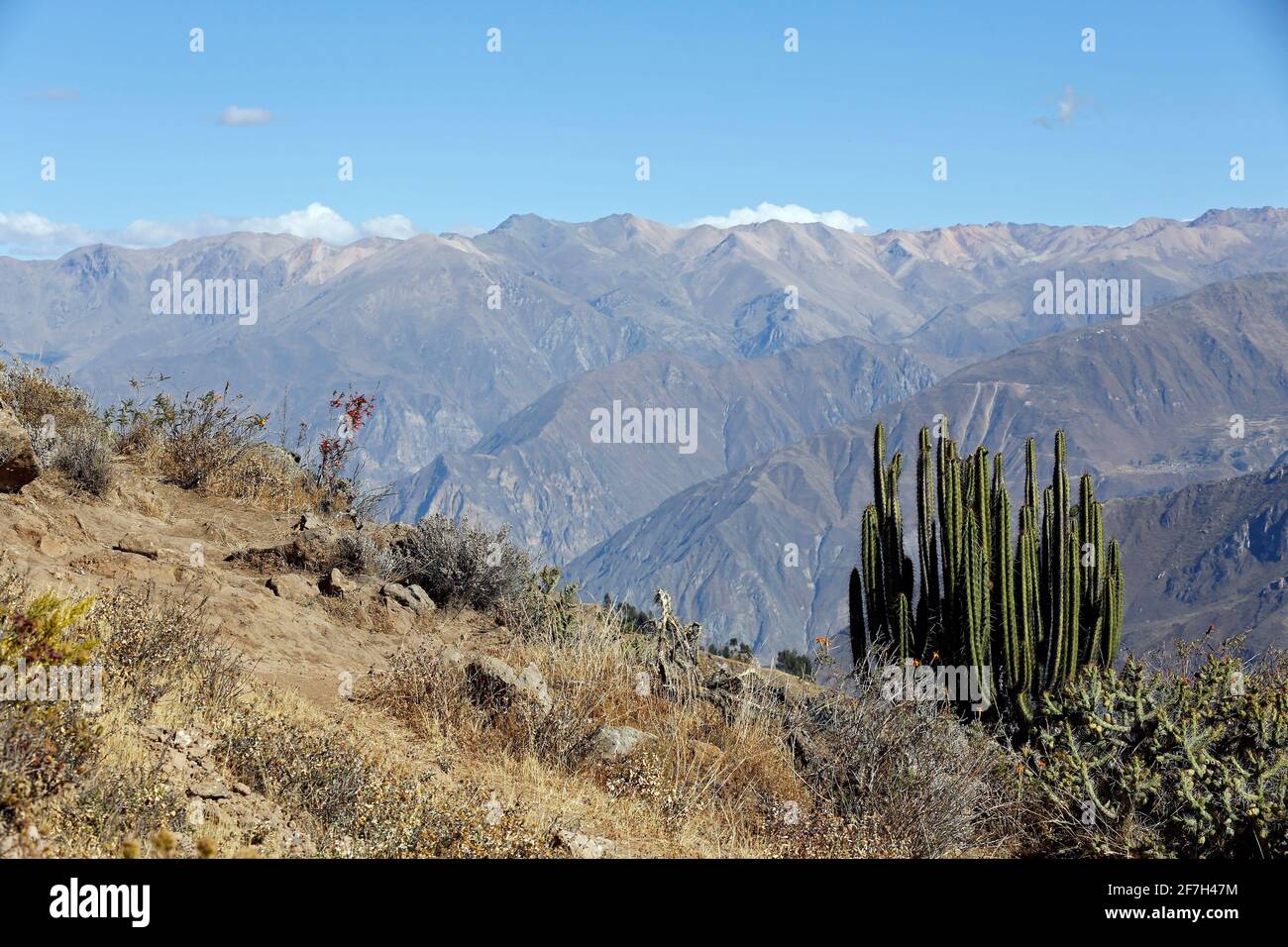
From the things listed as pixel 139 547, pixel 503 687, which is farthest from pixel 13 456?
pixel 503 687

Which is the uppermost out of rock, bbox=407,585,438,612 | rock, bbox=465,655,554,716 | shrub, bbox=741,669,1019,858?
rock, bbox=407,585,438,612

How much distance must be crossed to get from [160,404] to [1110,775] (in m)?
12.8

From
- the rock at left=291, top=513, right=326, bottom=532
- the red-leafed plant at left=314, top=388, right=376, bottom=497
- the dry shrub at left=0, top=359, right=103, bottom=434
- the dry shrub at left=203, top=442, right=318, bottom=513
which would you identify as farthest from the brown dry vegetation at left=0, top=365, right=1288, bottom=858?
the red-leafed plant at left=314, top=388, right=376, bottom=497

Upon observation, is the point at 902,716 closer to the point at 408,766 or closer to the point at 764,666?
the point at 764,666

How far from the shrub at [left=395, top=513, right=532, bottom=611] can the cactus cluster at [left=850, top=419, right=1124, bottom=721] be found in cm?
377

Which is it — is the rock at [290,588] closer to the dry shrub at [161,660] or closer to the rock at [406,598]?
the rock at [406,598]

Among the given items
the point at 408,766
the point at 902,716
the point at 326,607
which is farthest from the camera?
the point at 326,607

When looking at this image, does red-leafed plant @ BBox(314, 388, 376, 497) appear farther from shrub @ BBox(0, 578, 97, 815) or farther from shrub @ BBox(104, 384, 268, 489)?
shrub @ BBox(0, 578, 97, 815)

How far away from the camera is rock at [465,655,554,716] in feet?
24.2

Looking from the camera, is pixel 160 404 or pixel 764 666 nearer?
pixel 764 666

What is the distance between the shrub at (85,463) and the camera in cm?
1118

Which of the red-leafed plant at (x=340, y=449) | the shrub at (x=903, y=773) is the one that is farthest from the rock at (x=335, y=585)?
the red-leafed plant at (x=340, y=449)
